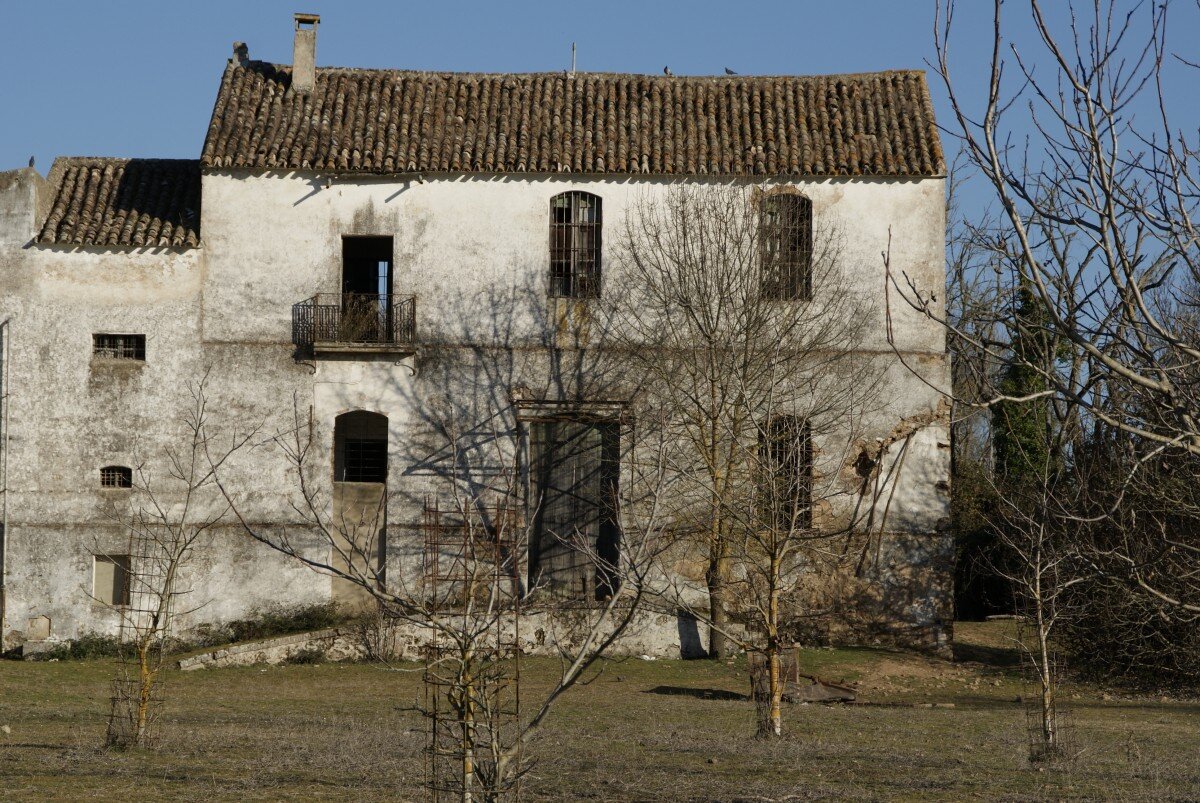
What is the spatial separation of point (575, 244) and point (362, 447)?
17.6 ft

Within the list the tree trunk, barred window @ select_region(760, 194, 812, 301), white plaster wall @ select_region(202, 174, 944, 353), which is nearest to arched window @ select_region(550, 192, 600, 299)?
white plaster wall @ select_region(202, 174, 944, 353)

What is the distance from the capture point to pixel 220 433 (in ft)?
75.0

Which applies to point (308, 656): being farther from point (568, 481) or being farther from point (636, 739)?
point (636, 739)

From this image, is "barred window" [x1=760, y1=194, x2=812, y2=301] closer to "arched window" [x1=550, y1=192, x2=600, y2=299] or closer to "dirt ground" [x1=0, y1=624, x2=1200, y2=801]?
"arched window" [x1=550, y1=192, x2=600, y2=299]

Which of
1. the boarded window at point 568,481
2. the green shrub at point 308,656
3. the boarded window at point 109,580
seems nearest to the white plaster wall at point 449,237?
the boarded window at point 568,481

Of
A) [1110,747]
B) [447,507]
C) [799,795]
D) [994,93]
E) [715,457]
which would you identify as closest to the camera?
[994,93]

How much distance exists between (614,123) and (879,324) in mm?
5767

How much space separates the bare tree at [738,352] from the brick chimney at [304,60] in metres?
6.33

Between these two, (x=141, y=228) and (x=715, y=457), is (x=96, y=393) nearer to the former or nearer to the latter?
(x=141, y=228)

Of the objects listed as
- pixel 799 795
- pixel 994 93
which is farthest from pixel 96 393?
pixel 994 93

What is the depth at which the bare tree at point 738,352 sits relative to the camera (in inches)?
859

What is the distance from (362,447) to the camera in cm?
2467

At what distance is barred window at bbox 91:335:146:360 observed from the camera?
23.1m

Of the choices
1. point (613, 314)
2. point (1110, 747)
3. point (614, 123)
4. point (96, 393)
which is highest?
point (614, 123)
